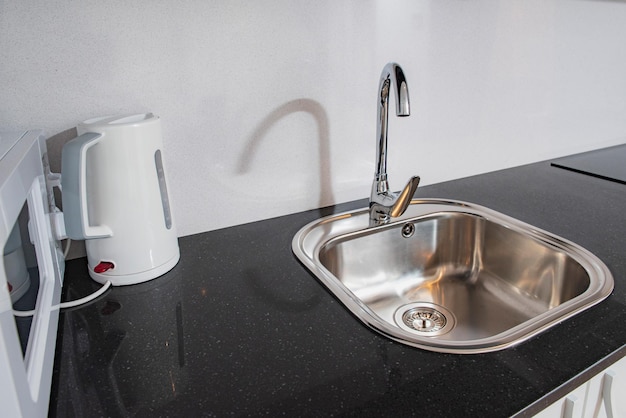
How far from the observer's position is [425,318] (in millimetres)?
951

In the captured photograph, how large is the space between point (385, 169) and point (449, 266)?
0.30 metres

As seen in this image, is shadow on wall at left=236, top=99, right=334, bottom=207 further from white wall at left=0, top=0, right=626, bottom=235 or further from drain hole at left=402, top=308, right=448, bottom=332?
drain hole at left=402, top=308, right=448, bottom=332

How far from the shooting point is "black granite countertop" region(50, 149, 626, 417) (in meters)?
0.50

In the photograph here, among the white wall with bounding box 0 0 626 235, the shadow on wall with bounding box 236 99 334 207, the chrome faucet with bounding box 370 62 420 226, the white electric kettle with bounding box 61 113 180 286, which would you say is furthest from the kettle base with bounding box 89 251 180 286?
the chrome faucet with bounding box 370 62 420 226

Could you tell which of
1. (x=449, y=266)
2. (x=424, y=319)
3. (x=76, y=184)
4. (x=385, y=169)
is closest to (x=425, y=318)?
(x=424, y=319)

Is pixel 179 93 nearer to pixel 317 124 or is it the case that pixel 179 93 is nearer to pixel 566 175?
pixel 317 124

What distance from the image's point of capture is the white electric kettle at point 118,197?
2.10 feet

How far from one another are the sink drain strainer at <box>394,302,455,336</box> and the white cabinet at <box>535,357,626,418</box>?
1.02ft

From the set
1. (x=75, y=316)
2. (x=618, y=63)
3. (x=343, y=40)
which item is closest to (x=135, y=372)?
(x=75, y=316)

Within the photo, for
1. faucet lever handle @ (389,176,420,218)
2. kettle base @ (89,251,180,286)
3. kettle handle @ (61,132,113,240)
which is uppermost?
kettle handle @ (61,132,113,240)

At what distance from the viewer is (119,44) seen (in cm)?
75

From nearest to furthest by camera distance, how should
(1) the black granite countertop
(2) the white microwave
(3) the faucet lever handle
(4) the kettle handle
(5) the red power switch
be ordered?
1. (2) the white microwave
2. (1) the black granite countertop
3. (4) the kettle handle
4. (5) the red power switch
5. (3) the faucet lever handle

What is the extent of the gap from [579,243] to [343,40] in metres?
0.64

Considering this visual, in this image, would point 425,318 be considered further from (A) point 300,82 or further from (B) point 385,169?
(A) point 300,82
